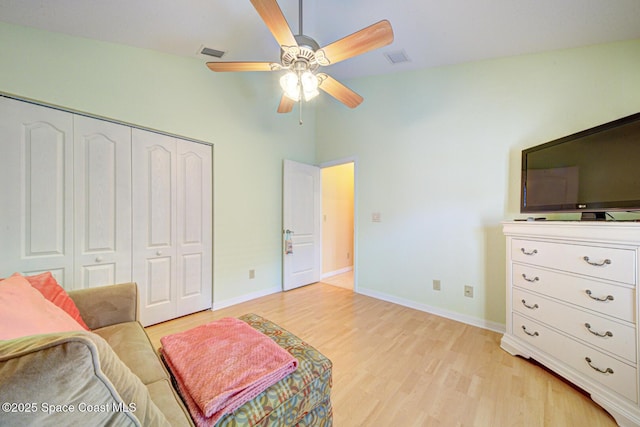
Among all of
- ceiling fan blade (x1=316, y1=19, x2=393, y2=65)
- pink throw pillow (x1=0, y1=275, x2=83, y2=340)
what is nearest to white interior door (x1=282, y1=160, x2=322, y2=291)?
ceiling fan blade (x1=316, y1=19, x2=393, y2=65)

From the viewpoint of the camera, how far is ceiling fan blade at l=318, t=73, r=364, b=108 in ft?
5.95

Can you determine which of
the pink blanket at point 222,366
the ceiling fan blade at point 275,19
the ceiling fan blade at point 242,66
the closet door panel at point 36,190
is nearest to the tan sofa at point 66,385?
the pink blanket at point 222,366

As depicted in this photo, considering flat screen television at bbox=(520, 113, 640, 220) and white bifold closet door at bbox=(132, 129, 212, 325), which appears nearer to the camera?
flat screen television at bbox=(520, 113, 640, 220)

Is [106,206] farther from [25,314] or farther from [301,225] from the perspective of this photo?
[301,225]

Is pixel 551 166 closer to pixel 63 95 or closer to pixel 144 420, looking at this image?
pixel 144 420

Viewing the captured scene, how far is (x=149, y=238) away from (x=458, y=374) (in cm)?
293

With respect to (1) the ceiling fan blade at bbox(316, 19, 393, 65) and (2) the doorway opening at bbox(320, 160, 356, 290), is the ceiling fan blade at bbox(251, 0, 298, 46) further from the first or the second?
(2) the doorway opening at bbox(320, 160, 356, 290)

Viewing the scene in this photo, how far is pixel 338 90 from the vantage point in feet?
6.40

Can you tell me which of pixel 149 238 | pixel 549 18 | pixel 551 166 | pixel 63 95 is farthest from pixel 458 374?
pixel 63 95

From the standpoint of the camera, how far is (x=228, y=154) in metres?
2.90

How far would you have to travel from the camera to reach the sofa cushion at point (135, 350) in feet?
3.44

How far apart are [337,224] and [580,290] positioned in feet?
11.2

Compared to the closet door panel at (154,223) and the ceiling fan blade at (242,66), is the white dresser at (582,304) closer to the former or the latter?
the ceiling fan blade at (242,66)

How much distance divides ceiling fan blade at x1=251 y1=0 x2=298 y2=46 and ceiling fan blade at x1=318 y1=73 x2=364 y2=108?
0.35 m
